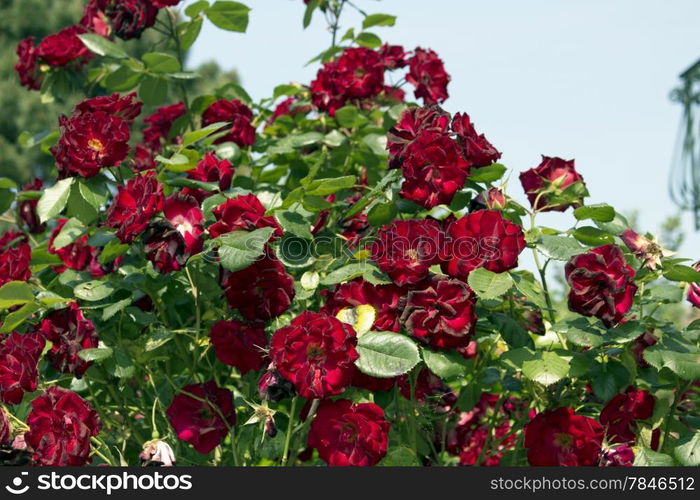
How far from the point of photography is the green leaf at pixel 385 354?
5.45 ft

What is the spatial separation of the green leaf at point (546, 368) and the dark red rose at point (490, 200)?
33 centimetres

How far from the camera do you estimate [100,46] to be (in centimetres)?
261

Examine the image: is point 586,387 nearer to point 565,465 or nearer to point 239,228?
point 565,465

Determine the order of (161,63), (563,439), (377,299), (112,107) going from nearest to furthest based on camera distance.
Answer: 1. (377,299)
2. (563,439)
3. (112,107)
4. (161,63)

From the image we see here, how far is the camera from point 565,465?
1.90 m

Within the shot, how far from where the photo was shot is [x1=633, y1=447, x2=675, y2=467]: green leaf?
181 cm

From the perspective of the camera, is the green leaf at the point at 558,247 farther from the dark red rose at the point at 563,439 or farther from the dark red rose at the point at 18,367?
the dark red rose at the point at 18,367

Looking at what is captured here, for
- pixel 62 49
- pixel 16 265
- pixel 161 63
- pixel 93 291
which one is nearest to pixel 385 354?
pixel 93 291

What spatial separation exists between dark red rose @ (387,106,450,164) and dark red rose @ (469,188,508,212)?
0.16 m

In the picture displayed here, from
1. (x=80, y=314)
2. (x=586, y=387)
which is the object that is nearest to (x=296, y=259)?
(x=80, y=314)

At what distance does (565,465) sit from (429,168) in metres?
0.69

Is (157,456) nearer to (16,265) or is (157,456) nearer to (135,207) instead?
(135,207)

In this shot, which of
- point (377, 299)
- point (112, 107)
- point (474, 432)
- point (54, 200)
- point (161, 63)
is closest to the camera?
point (377, 299)
